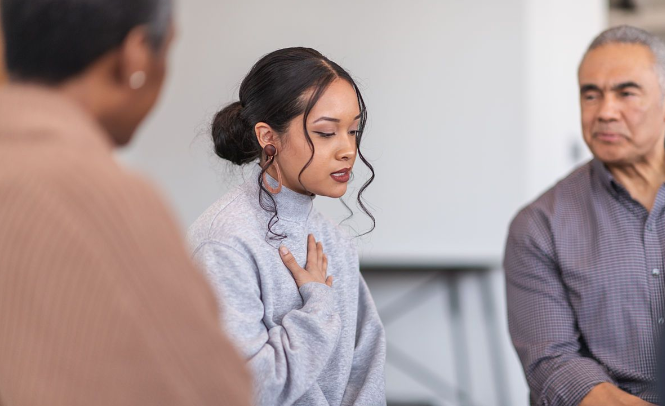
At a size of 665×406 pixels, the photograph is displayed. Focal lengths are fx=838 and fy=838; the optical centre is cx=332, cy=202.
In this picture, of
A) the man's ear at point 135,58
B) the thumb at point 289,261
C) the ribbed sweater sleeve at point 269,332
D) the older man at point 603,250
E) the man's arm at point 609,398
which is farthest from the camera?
the older man at point 603,250

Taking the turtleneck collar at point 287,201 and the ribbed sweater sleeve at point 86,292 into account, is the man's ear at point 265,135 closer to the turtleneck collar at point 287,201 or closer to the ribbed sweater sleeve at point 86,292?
the turtleneck collar at point 287,201

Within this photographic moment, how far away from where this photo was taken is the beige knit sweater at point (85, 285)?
30.0 inches

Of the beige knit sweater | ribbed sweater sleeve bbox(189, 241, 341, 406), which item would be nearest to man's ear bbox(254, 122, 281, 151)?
ribbed sweater sleeve bbox(189, 241, 341, 406)

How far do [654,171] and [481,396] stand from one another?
1.92 m

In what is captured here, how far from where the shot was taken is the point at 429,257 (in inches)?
136

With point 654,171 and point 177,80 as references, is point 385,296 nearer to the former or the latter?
point 177,80

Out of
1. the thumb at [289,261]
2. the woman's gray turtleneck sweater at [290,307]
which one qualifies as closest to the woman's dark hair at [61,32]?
the woman's gray turtleneck sweater at [290,307]

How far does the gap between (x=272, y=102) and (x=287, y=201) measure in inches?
7.8

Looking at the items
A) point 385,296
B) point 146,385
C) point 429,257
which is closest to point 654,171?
point 429,257

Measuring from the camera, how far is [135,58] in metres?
0.90

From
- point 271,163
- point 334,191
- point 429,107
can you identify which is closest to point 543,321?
point 334,191

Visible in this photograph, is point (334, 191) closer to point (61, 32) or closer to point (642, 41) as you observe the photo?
point (61, 32)

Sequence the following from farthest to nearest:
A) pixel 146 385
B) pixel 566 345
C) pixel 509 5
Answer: pixel 509 5
pixel 566 345
pixel 146 385

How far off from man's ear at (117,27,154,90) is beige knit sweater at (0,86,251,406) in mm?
116
